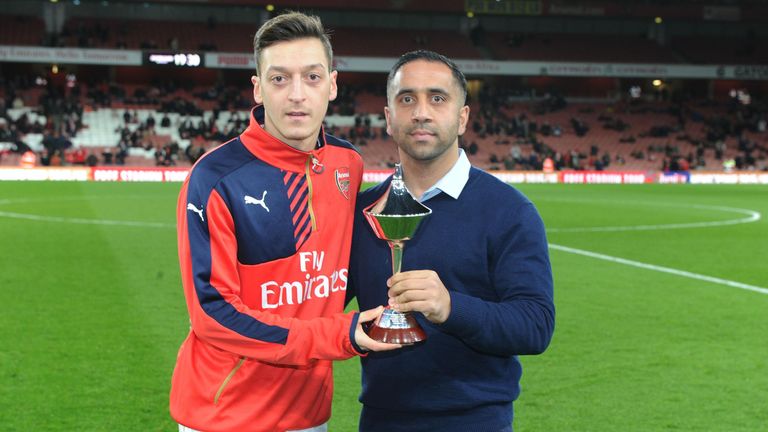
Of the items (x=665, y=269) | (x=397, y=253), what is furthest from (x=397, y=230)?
(x=665, y=269)

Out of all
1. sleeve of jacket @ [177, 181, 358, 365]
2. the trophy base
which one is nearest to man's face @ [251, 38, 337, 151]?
sleeve of jacket @ [177, 181, 358, 365]

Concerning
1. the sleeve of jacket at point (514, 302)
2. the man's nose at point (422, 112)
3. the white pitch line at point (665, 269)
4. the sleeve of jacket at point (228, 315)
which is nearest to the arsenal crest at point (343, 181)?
the man's nose at point (422, 112)

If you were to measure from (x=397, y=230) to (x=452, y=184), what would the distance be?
0.48m

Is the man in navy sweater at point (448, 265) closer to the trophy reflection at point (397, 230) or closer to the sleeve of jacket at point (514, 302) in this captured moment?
the sleeve of jacket at point (514, 302)

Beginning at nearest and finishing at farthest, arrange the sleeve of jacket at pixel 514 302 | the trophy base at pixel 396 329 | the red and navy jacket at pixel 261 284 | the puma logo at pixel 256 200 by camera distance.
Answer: the trophy base at pixel 396 329
the sleeve of jacket at pixel 514 302
the red and navy jacket at pixel 261 284
the puma logo at pixel 256 200

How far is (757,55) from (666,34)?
5500mm

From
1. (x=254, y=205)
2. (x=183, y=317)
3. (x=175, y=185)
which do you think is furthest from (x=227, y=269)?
(x=175, y=185)

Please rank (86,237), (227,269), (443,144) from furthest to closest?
(86,237)
(443,144)
(227,269)

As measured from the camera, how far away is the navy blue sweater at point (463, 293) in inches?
114

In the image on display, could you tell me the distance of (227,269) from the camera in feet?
9.45

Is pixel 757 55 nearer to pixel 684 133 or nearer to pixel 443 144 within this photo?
pixel 684 133

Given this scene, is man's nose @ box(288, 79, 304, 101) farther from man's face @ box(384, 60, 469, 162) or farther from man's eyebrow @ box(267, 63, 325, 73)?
man's face @ box(384, 60, 469, 162)

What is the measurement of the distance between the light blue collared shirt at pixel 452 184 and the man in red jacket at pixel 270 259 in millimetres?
313

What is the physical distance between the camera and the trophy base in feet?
8.51
